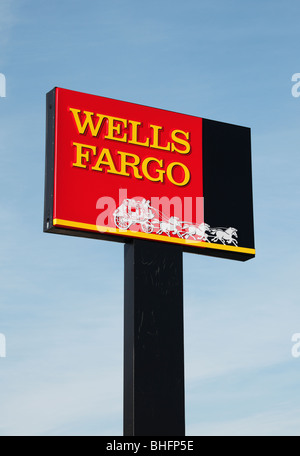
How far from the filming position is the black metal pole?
15.3m

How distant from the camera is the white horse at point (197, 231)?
16859 millimetres

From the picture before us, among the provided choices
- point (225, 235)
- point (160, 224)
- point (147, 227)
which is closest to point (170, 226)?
point (160, 224)

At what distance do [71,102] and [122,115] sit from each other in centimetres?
99

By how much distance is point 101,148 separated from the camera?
1656 centimetres

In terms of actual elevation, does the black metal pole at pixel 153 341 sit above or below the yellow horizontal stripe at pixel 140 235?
below

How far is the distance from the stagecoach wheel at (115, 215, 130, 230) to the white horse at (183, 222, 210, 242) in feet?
3.81

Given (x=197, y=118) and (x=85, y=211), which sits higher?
(x=197, y=118)

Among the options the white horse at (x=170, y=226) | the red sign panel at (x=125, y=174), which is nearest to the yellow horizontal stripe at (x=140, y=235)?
the red sign panel at (x=125, y=174)

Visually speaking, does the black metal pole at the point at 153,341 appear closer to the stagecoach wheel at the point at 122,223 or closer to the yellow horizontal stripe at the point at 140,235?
the yellow horizontal stripe at the point at 140,235

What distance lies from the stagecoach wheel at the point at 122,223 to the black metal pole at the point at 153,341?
1.00 feet

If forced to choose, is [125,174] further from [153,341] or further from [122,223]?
[153,341]

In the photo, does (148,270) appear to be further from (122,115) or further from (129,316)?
(122,115)
